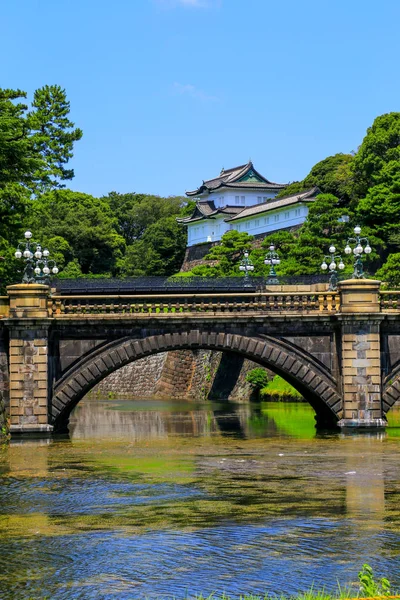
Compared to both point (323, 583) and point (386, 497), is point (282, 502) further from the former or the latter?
point (323, 583)

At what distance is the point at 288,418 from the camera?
61469 mm

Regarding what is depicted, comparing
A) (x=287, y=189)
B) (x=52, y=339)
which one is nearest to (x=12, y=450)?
(x=52, y=339)

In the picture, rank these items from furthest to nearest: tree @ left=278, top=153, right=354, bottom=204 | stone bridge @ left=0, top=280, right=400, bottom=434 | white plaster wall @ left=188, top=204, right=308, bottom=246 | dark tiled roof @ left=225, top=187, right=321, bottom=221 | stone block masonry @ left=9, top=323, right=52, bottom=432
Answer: white plaster wall @ left=188, top=204, right=308, bottom=246, dark tiled roof @ left=225, top=187, right=321, bottom=221, tree @ left=278, top=153, right=354, bottom=204, stone bridge @ left=0, top=280, right=400, bottom=434, stone block masonry @ left=9, top=323, right=52, bottom=432

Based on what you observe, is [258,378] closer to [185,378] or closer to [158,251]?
[185,378]

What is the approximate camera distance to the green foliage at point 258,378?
83188 mm

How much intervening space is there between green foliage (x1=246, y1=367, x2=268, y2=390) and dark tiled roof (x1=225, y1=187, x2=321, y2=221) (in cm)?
2774

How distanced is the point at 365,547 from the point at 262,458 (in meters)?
16.3

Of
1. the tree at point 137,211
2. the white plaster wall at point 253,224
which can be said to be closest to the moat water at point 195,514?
the white plaster wall at point 253,224

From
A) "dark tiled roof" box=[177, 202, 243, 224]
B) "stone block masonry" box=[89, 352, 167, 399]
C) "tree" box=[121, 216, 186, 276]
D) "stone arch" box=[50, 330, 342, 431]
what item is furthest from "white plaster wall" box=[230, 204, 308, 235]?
"stone arch" box=[50, 330, 342, 431]

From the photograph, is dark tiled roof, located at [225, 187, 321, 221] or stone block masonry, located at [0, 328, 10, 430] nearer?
stone block masonry, located at [0, 328, 10, 430]

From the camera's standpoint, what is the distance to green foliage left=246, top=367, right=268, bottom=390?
83.2 m

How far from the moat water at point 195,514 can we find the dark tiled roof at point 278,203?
60.4m

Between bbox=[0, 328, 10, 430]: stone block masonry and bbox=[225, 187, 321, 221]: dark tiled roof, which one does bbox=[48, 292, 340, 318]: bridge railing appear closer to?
bbox=[0, 328, 10, 430]: stone block masonry

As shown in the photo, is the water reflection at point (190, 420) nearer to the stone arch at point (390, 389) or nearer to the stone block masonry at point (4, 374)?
the stone arch at point (390, 389)
